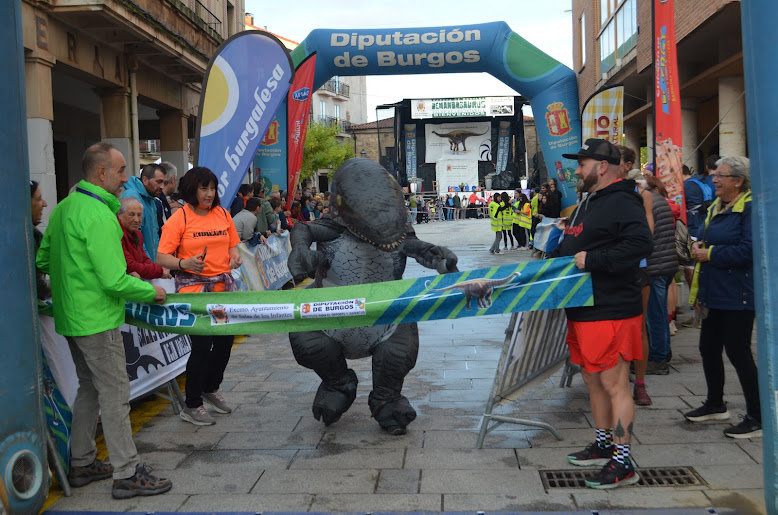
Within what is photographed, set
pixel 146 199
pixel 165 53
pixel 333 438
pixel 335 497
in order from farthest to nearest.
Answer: pixel 165 53, pixel 146 199, pixel 333 438, pixel 335 497

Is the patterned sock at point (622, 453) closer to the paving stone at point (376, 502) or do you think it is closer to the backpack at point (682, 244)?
the paving stone at point (376, 502)

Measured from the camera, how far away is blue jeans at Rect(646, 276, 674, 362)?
631 centimetres

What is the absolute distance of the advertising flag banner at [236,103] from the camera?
25.7ft

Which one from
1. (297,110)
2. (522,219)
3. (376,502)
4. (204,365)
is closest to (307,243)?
(204,365)

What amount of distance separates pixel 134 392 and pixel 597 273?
3133 millimetres

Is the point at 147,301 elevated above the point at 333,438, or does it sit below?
above

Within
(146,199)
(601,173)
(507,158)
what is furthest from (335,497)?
(507,158)

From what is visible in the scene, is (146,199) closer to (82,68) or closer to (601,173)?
(601,173)

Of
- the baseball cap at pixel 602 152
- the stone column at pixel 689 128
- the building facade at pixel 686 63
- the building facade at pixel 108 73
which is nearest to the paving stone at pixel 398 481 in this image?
the baseball cap at pixel 602 152

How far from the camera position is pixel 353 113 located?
7650cm

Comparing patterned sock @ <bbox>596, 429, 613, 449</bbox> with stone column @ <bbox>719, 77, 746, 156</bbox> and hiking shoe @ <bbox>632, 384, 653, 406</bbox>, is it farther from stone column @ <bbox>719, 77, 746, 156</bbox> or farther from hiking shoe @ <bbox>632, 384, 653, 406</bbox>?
stone column @ <bbox>719, 77, 746, 156</bbox>

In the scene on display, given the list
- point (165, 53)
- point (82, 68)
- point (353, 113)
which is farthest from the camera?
point (353, 113)

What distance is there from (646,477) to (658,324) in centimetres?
248

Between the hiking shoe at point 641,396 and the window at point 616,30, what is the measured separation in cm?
1393
